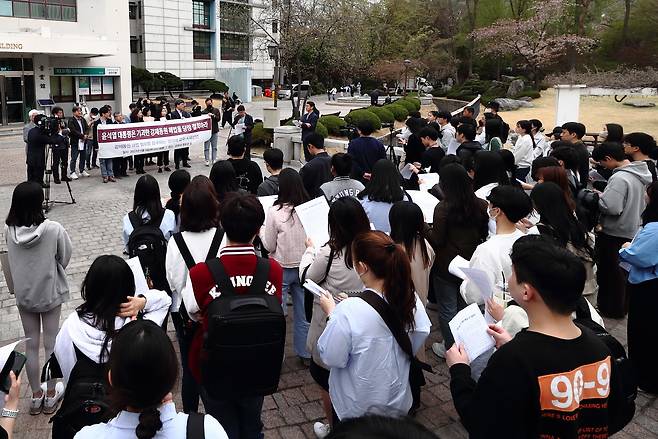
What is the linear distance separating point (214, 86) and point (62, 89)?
17.4m

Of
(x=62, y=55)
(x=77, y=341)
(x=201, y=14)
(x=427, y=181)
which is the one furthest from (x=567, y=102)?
(x=201, y=14)

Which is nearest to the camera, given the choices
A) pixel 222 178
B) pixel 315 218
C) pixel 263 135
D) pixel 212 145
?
pixel 315 218

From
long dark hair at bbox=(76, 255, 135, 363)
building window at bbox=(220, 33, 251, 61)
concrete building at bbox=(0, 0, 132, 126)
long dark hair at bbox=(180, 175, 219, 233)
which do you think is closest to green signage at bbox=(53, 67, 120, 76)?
concrete building at bbox=(0, 0, 132, 126)

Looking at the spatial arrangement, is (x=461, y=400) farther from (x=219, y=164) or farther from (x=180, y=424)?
(x=219, y=164)

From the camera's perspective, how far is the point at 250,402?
131 inches

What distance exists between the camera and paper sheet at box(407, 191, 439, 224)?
559cm

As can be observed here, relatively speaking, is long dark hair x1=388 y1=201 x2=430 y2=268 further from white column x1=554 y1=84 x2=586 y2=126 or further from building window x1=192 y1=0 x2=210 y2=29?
building window x1=192 y1=0 x2=210 y2=29

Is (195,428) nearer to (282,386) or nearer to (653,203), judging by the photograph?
(282,386)

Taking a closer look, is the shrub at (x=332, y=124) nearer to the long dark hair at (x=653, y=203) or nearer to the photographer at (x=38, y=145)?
the photographer at (x=38, y=145)

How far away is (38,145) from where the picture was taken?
11.3m

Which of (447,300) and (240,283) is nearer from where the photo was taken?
(240,283)

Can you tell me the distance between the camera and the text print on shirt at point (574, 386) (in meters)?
2.08

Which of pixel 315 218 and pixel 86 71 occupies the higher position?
pixel 86 71

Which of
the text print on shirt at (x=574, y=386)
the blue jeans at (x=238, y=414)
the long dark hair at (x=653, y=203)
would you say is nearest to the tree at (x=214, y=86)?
the long dark hair at (x=653, y=203)
